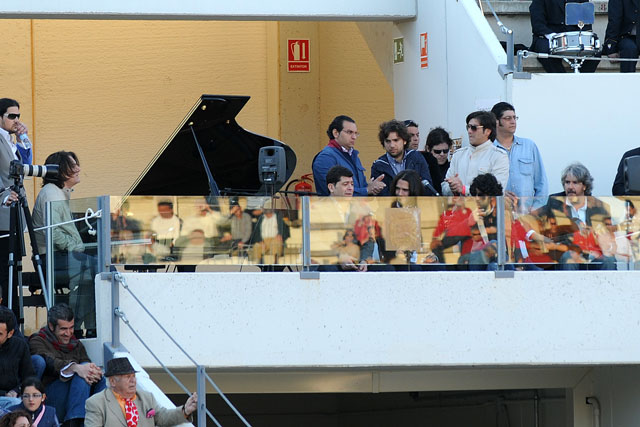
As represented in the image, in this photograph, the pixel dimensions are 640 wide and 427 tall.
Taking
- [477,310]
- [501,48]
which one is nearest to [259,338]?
[477,310]

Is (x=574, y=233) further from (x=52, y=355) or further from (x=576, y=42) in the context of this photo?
(x=52, y=355)

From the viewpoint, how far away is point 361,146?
46.3ft

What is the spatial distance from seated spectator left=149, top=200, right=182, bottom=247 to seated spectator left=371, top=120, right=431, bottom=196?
1467mm

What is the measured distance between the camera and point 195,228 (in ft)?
26.5

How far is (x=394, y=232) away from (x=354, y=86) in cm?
606

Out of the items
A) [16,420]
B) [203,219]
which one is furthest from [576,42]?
[16,420]

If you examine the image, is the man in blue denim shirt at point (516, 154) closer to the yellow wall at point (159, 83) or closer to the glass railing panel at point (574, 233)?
the glass railing panel at point (574, 233)

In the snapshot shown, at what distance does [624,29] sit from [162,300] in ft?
15.8

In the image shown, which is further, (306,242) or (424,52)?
(424,52)

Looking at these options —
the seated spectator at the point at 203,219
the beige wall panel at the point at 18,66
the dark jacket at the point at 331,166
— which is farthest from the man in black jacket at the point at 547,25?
the beige wall panel at the point at 18,66

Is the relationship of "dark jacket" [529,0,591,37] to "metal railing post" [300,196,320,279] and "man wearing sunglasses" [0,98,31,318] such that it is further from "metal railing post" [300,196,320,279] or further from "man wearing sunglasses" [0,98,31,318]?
"man wearing sunglasses" [0,98,31,318]

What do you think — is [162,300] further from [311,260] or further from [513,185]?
[513,185]

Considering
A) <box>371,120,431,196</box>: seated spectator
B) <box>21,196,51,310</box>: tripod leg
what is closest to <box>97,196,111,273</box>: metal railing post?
<box>21,196,51,310</box>: tripod leg

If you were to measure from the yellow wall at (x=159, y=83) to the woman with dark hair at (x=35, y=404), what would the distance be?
6.11m
